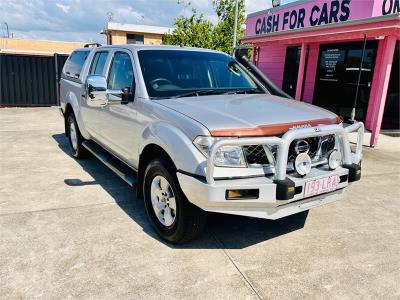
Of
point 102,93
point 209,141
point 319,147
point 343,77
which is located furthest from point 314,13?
point 209,141

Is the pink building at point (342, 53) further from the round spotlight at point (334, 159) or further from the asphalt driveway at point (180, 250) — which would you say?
the round spotlight at point (334, 159)

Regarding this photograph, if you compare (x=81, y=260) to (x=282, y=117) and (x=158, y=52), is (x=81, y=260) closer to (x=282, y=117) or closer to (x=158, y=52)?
(x=282, y=117)

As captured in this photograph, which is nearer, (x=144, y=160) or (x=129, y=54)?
(x=144, y=160)

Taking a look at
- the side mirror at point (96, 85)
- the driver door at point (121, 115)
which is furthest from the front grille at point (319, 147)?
the side mirror at point (96, 85)

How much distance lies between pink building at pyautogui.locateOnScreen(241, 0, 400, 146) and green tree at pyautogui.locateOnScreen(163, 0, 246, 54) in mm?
10074

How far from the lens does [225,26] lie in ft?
80.3

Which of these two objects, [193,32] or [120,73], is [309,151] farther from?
[193,32]

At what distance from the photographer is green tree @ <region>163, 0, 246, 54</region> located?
2338 centimetres

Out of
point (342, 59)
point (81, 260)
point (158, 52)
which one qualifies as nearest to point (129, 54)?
point (158, 52)

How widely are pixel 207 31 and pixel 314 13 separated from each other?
13467 mm

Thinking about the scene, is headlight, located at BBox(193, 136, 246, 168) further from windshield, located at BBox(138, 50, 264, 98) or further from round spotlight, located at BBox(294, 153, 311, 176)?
windshield, located at BBox(138, 50, 264, 98)

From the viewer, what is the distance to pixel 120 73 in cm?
443

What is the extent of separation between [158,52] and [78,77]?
2.34 meters

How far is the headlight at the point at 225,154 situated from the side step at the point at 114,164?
1.25 m
